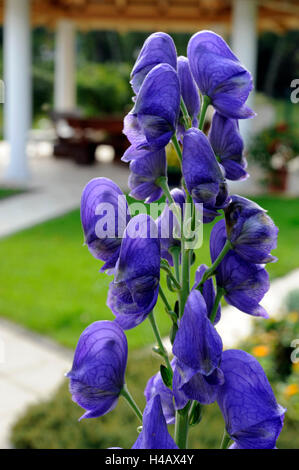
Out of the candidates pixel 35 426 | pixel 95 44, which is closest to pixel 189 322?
pixel 35 426

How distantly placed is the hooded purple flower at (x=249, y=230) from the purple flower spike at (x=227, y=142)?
92mm

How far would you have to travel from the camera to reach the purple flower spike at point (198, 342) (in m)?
0.82

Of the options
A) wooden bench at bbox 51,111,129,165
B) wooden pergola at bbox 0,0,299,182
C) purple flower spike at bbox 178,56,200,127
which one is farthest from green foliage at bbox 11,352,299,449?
wooden bench at bbox 51,111,129,165

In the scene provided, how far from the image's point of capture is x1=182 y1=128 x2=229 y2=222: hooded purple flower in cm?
83

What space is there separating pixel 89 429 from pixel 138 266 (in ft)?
7.96

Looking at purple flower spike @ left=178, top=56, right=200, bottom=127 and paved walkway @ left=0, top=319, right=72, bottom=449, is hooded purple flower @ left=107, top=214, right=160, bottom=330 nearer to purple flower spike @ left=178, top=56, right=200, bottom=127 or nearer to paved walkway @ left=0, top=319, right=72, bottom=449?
purple flower spike @ left=178, top=56, right=200, bottom=127

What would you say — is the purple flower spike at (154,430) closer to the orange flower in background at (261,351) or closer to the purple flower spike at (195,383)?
the purple flower spike at (195,383)

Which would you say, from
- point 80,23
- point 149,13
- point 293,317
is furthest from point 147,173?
point 80,23

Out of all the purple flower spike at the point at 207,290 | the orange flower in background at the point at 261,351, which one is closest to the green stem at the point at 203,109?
the purple flower spike at the point at 207,290

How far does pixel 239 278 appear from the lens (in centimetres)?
94

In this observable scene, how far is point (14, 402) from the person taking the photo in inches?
144

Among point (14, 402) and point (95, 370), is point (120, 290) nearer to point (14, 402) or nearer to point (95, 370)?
point (95, 370)

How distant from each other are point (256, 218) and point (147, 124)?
191mm

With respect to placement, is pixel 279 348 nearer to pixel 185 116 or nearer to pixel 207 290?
pixel 207 290
